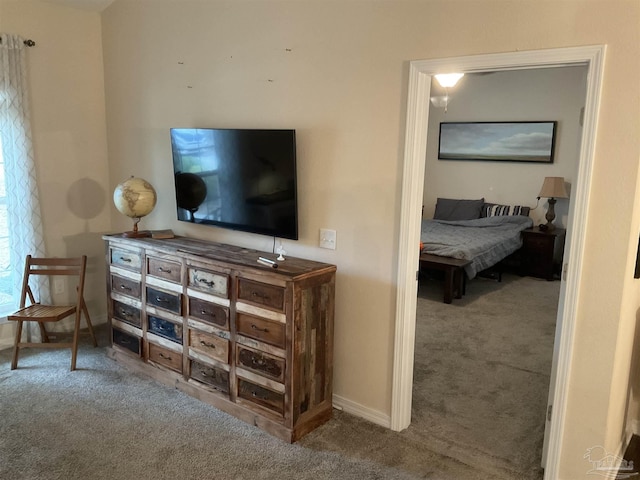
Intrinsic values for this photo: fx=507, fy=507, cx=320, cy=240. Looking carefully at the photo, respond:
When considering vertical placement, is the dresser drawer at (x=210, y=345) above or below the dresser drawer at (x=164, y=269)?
below

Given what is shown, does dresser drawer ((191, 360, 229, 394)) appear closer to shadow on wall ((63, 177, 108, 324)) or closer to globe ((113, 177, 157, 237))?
globe ((113, 177, 157, 237))

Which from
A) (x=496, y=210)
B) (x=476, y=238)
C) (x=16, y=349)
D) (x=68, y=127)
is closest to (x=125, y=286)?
(x=16, y=349)

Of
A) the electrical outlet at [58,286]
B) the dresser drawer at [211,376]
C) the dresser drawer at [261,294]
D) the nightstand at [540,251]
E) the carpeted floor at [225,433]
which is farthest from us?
the nightstand at [540,251]

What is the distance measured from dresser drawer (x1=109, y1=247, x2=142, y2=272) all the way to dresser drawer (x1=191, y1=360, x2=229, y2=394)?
832mm

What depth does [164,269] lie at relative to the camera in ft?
11.1

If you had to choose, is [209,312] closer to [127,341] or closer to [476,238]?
[127,341]

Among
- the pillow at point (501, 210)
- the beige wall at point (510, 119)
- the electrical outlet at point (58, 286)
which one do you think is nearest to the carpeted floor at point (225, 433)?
the electrical outlet at point (58, 286)

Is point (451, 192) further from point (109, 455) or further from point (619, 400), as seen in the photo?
point (109, 455)

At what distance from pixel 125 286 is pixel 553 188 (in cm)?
521

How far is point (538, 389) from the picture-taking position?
11.5ft

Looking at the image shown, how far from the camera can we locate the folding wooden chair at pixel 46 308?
3633 millimetres

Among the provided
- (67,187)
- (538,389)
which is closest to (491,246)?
(538,389)

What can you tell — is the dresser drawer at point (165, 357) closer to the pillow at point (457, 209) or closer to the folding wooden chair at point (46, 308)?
the folding wooden chair at point (46, 308)

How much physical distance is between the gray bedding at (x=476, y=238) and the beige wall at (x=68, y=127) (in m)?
3.39
